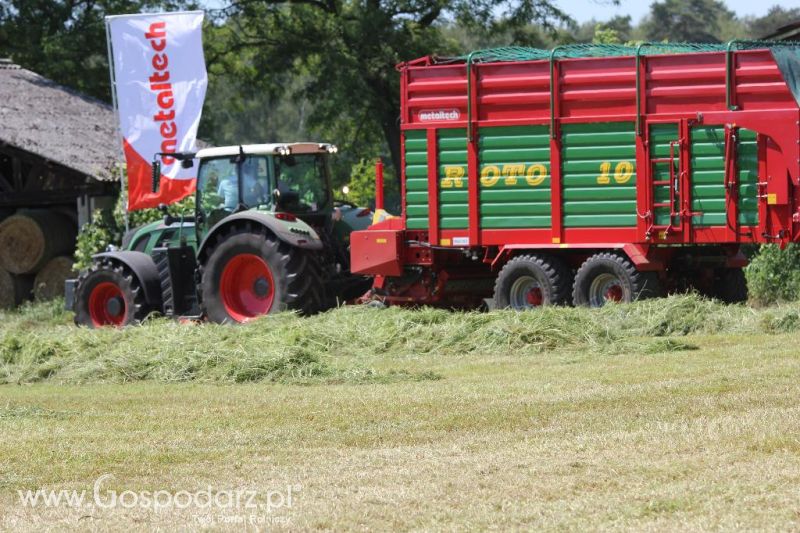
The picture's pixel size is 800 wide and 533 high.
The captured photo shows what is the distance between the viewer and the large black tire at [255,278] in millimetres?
17438

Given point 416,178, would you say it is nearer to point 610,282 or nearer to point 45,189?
point 610,282

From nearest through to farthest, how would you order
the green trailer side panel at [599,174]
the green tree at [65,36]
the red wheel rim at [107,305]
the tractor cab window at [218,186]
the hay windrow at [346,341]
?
the hay windrow at [346,341], the green trailer side panel at [599,174], the tractor cab window at [218,186], the red wheel rim at [107,305], the green tree at [65,36]

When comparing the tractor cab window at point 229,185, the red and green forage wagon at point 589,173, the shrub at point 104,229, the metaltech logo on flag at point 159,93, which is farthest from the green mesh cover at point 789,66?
the shrub at point 104,229

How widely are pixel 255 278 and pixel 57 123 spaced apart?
849 cm

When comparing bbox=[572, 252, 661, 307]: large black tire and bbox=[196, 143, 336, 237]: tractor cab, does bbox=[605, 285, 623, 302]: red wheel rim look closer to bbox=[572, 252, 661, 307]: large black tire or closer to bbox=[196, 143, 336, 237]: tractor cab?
bbox=[572, 252, 661, 307]: large black tire

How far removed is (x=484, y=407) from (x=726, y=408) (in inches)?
67.5

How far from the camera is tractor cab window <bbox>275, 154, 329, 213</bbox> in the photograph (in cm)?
1820

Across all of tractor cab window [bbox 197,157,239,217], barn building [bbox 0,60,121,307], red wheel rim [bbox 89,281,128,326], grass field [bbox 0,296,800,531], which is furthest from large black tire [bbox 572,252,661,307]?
barn building [bbox 0,60,121,307]

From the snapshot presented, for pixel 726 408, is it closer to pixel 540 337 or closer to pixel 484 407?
pixel 484 407

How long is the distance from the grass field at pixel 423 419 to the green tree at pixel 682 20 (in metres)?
64.6

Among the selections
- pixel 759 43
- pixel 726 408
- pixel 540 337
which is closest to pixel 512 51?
pixel 759 43

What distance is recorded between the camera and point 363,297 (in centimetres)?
1809

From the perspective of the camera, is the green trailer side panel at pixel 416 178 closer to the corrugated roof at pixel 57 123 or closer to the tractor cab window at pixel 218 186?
the tractor cab window at pixel 218 186

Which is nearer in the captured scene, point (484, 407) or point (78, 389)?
point (484, 407)
